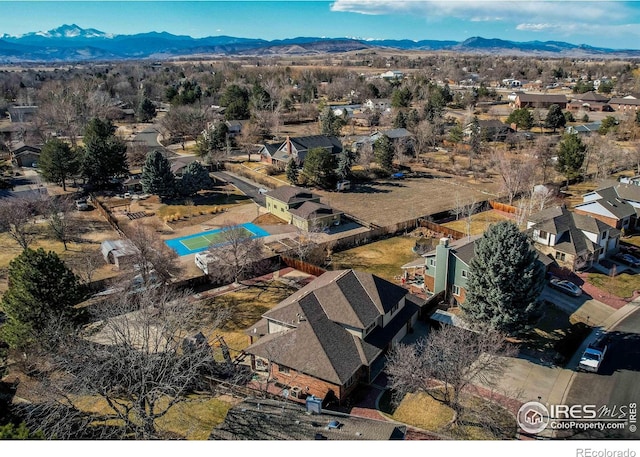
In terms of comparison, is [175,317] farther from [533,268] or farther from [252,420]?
[533,268]

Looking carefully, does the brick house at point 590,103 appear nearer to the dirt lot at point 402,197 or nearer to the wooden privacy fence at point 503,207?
the dirt lot at point 402,197

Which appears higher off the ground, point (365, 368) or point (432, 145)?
point (432, 145)

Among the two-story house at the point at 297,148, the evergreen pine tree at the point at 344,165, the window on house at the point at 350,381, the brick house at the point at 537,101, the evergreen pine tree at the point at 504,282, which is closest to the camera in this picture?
the window on house at the point at 350,381

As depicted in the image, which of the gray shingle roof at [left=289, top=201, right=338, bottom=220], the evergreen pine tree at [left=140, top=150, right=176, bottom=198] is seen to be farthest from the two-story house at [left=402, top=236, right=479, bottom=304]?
the evergreen pine tree at [left=140, top=150, right=176, bottom=198]

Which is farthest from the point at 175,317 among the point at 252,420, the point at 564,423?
the point at 564,423

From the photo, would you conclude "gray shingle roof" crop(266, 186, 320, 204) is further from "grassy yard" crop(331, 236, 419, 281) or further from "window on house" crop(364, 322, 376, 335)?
"window on house" crop(364, 322, 376, 335)

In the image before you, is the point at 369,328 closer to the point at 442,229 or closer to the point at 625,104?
the point at 442,229

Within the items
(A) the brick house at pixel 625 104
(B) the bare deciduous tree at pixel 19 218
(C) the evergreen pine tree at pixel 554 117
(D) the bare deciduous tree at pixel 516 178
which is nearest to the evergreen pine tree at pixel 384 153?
(D) the bare deciduous tree at pixel 516 178
